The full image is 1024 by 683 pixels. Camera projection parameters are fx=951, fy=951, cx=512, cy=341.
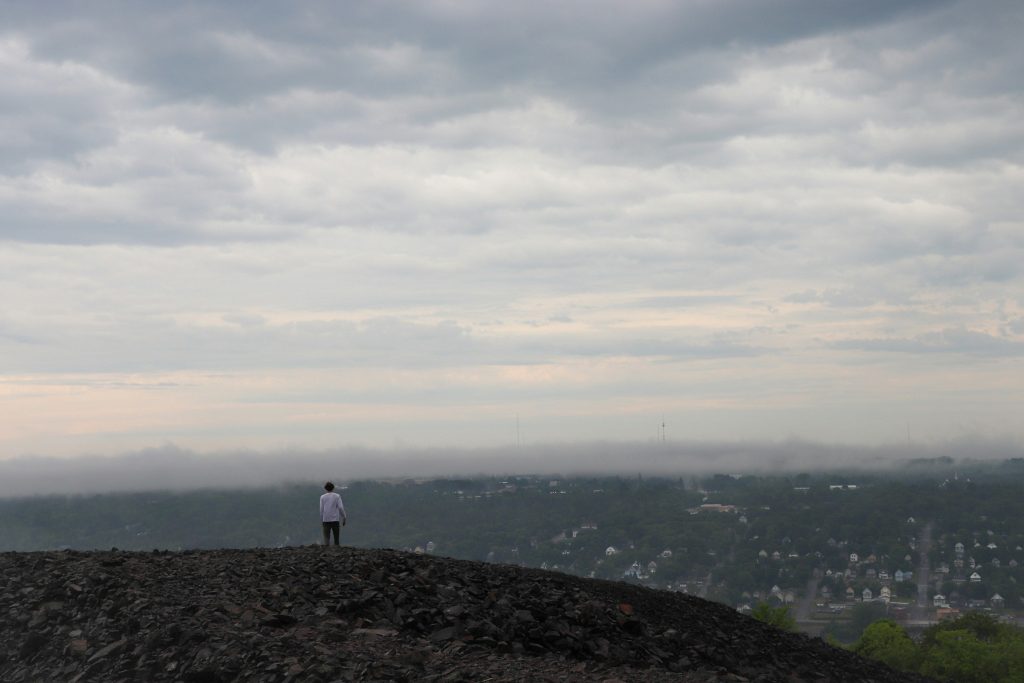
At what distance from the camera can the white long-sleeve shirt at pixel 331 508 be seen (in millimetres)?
31328

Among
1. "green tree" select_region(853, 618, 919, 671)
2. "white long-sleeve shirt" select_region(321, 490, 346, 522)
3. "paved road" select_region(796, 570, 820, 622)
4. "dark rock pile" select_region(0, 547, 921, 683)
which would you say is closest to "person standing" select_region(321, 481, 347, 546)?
"white long-sleeve shirt" select_region(321, 490, 346, 522)

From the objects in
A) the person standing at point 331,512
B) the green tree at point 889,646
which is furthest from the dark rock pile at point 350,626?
the green tree at point 889,646

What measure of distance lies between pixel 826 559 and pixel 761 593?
89.6ft

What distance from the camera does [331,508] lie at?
3144 centimetres

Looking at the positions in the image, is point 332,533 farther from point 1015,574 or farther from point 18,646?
point 1015,574

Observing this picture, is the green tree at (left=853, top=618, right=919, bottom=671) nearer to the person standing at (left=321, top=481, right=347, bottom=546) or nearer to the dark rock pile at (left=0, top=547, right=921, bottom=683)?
the dark rock pile at (left=0, top=547, right=921, bottom=683)

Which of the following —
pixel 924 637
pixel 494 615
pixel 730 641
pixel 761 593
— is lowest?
pixel 761 593

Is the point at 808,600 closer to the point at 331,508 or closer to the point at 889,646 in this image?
the point at 889,646

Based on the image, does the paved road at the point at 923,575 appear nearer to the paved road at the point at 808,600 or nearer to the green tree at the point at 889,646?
the paved road at the point at 808,600

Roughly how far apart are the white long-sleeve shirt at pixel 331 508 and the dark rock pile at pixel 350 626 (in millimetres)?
3708

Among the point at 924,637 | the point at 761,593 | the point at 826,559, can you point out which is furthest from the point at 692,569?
the point at 924,637

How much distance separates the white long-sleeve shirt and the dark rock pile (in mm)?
3708

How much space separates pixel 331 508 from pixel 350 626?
39.2 feet

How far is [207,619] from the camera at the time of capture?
18922mm
